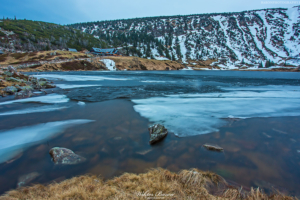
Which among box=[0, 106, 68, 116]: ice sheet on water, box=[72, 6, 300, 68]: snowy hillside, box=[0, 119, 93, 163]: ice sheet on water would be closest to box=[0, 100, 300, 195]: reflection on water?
box=[0, 119, 93, 163]: ice sheet on water

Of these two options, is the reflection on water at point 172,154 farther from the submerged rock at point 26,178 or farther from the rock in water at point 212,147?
the rock in water at point 212,147

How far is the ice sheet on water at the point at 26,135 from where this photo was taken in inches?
208

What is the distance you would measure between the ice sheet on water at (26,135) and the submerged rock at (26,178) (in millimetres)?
1586

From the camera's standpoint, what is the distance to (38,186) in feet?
11.5

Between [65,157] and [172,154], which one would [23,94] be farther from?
[172,154]

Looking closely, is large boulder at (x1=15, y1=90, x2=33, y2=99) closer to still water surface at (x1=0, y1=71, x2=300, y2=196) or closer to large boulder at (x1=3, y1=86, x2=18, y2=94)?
large boulder at (x1=3, y1=86, x2=18, y2=94)

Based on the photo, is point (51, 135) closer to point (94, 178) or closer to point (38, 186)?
point (38, 186)

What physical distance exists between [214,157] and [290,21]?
976 ft

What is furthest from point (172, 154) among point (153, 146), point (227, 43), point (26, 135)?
point (227, 43)

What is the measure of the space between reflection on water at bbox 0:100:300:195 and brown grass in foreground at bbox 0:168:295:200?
445 millimetres

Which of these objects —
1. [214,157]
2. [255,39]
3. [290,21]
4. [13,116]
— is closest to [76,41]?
[13,116]

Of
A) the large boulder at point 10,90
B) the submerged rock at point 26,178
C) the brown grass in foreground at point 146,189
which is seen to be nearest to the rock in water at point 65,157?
the submerged rock at point 26,178

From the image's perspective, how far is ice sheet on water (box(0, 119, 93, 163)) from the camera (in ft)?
17.3

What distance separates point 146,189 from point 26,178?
3.66 m
